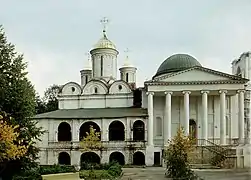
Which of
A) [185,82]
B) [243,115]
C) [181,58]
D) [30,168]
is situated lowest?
[30,168]

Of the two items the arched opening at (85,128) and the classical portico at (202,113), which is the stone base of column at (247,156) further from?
the arched opening at (85,128)

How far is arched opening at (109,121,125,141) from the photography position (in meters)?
53.1

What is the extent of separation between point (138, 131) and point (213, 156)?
9.95m

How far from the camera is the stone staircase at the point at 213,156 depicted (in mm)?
42469

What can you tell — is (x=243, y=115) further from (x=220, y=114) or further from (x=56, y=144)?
(x=56, y=144)

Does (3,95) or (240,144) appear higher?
(3,95)

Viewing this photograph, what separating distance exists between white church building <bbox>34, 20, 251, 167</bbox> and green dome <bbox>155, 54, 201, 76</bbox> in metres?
0.14

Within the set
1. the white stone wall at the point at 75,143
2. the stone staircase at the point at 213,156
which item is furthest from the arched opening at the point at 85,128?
the stone staircase at the point at 213,156

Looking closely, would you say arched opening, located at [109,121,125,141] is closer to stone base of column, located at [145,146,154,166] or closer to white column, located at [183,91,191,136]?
stone base of column, located at [145,146,154,166]

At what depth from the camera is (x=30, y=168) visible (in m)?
30.0

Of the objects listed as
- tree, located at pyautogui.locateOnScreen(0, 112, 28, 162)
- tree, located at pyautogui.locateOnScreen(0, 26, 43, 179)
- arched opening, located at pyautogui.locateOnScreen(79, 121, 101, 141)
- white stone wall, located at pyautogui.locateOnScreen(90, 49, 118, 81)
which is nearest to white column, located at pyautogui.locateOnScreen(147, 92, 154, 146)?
arched opening, located at pyautogui.locateOnScreen(79, 121, 101, 141)

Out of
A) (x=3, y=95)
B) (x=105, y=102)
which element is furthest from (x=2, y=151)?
(x=105, y=102)

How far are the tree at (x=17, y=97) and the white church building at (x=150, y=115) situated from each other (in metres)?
20.2

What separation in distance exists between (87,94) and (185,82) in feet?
42.8
